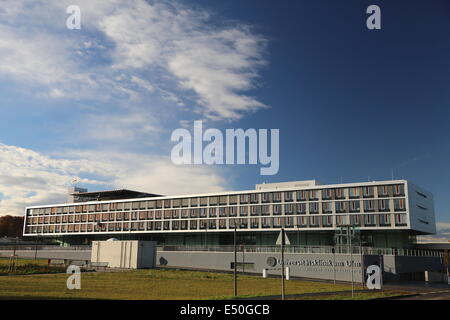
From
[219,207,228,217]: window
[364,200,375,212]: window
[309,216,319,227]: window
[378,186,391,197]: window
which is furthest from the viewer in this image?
[219,207,228,217]: window

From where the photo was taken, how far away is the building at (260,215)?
78938 millimetres

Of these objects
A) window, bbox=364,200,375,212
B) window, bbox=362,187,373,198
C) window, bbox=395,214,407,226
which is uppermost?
window, bbox=362,187,373,198

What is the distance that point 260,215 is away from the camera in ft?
298

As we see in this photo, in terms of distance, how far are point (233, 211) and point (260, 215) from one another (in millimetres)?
6826

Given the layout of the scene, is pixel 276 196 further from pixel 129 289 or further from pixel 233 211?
pixel 129 289

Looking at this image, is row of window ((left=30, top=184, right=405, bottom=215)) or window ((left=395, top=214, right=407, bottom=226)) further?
row of window ((left=30, top=184, right=405, bottom=215))

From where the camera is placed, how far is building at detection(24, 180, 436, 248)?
7894 cm

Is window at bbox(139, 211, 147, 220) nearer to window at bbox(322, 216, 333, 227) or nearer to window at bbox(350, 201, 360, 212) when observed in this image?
window at bbox(322, 216, 333, 227)

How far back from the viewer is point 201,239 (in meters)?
99.8

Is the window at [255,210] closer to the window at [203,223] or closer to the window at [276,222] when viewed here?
the window at [276,222]

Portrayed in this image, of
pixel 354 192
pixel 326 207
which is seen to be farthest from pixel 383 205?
pixel 326 207

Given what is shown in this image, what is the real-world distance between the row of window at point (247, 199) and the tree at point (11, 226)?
50825mm

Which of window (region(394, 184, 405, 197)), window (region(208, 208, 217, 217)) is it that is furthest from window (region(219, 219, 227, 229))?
window (region(394, 184, 405, 197))
